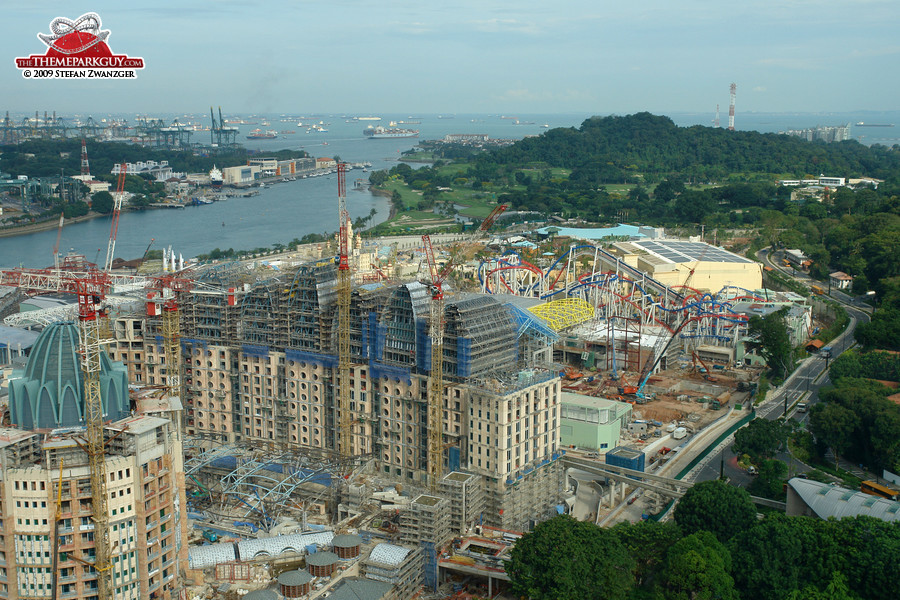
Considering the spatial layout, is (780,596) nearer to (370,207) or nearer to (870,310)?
(870,310)

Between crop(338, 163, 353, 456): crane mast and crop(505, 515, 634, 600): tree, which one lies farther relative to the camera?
crop(338, 163, 353, 456): crane mast

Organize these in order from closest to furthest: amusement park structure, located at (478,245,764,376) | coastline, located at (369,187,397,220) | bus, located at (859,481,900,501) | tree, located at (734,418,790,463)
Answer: bus, located at (859,481,900,501) → tree, located at (734,418,790,463) → amusement park structure, located at (478,245,764,376) → coastline, located at (369,187,397,220)

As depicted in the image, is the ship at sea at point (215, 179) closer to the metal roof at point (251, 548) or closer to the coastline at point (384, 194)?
the coastline at point (384, 194)

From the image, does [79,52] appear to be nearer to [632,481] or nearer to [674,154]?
[632,481]

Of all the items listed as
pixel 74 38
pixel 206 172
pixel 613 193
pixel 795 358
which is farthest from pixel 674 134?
pixel 74 38

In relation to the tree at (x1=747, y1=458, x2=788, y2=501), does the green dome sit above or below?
above

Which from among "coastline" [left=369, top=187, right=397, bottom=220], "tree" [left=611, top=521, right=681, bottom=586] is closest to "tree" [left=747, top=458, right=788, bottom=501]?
"tree" [left=611, top=521, right=681, bottom=586]

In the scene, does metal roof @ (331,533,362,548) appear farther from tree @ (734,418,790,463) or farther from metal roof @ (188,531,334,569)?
tree @ (734,418,790,463)

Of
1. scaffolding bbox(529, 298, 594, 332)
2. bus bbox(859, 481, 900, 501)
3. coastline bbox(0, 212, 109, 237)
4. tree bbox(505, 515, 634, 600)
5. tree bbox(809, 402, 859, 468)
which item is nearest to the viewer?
tree bbox(505, 515, 634, 600)
